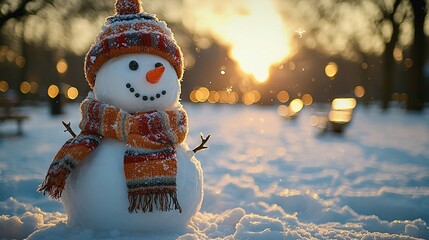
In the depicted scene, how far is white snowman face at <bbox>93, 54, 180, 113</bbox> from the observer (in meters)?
2.97

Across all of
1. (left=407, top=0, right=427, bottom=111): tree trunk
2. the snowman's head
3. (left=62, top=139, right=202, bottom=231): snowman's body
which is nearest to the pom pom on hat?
the snowman's head

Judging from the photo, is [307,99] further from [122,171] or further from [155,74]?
[122,171]

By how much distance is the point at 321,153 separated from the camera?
27.7 ft

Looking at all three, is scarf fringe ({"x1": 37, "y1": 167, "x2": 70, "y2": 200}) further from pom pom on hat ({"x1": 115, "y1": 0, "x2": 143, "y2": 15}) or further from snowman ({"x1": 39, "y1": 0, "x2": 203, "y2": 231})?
pom pom on hat ({"x1": 115, "y1": 0, "x2": 143, "y2": 15})

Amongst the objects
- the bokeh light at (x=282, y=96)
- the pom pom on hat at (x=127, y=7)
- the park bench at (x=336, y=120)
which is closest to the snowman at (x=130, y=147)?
the pom pom on hat at (x=127, y=7)

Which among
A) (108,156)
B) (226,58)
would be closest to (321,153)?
(108,156)

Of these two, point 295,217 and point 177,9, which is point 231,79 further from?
point 295,217

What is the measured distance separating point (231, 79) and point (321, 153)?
1081 inches

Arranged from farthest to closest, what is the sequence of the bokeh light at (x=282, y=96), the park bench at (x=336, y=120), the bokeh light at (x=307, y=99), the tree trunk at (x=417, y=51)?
the bokeh light at (x=307, y=99) < the bokeh light at (x=282, y=96) < the tree trunk at (x=417, y=51) < the park bench at (x=336, y=120)

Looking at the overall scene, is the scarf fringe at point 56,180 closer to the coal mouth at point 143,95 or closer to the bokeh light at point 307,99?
the coal mouth at point 143,95

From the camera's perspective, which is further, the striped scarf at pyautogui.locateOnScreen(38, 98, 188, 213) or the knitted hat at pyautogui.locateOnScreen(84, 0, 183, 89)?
the knitted hat at pyautogui.locateOnScreen(84, 0, 183, 89)

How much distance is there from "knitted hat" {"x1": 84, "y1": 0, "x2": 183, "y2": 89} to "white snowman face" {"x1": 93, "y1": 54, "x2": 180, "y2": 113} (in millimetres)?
60

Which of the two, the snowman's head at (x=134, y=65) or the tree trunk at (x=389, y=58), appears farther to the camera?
the tree trunk at (x=389, y=58)

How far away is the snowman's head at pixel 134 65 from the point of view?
2.97 meters
